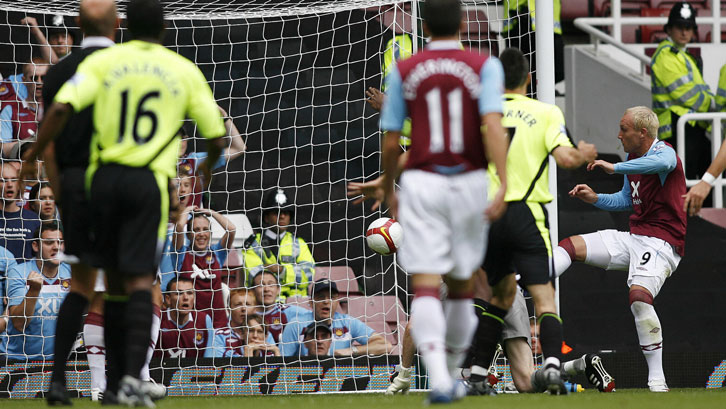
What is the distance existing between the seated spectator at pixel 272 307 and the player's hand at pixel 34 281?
1691 mm

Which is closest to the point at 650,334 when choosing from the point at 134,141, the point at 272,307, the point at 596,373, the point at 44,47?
the point at 596,373

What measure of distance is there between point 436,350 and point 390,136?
926 mm

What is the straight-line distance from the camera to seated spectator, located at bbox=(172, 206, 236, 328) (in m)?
8.84

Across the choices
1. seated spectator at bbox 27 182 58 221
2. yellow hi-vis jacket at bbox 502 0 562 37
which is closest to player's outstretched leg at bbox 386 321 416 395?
yellow hi-vis jacket at bbox 502 0 562 37

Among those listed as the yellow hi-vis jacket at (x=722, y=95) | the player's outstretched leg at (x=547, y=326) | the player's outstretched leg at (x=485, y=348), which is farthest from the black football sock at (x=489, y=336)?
the yellow hi-vis jacket at (x=722, y=95)

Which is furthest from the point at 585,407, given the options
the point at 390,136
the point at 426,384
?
the point at 426,384

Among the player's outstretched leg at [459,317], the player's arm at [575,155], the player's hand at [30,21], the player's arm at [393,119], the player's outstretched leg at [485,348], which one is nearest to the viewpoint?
the player's arm at [393,119]

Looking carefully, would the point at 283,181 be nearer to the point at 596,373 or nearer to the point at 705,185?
the point at 596,373

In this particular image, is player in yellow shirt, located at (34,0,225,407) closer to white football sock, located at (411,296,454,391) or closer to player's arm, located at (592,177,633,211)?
white football sock, located at (411,296,454,391)

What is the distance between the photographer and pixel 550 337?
586cm

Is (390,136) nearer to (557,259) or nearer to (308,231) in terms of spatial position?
(557,259)

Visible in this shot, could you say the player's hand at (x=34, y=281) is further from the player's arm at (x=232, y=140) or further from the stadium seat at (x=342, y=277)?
the stadium seat at (x=342, y=277)

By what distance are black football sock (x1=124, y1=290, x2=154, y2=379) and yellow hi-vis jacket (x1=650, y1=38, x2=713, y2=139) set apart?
6840mm

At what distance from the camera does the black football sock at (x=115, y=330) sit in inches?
191
